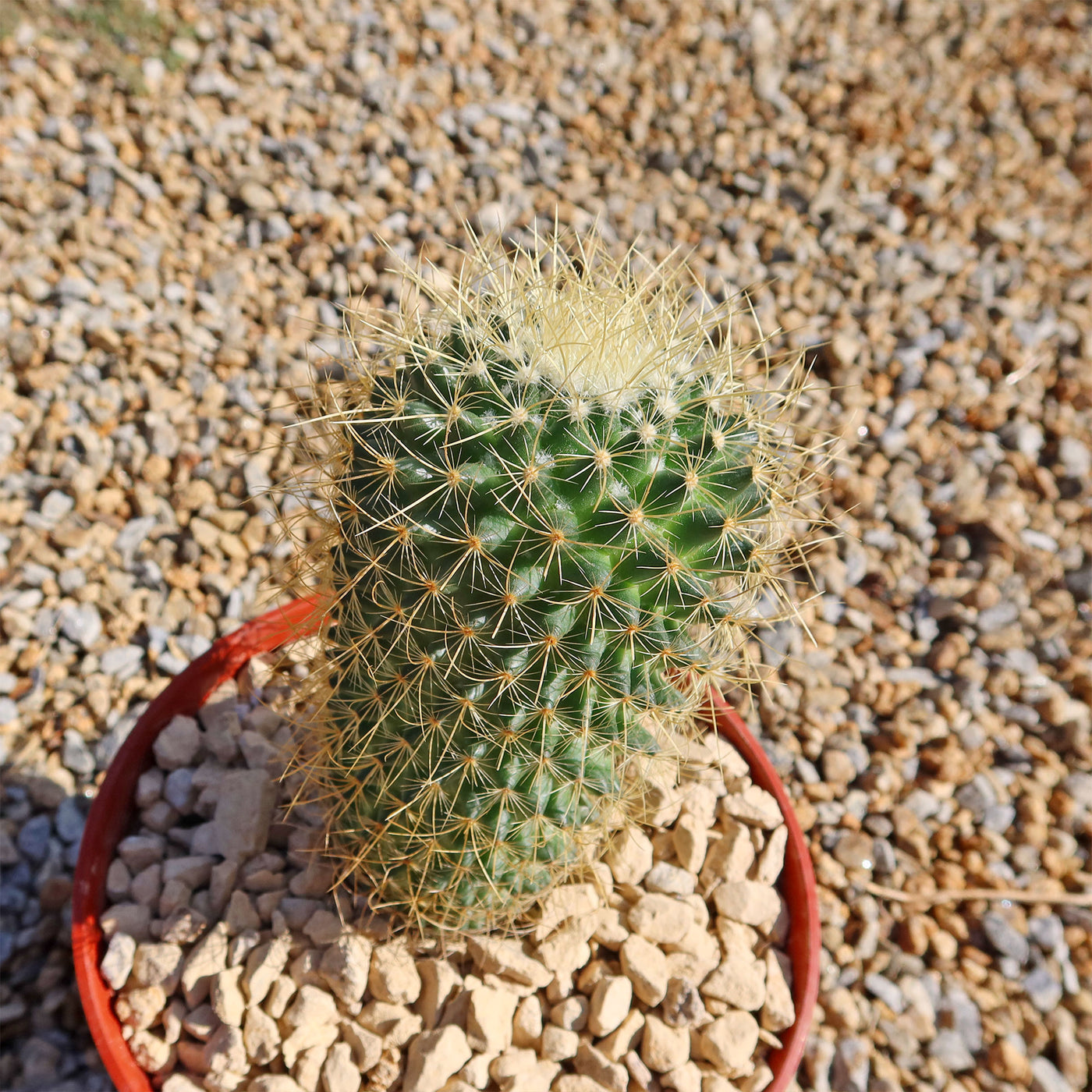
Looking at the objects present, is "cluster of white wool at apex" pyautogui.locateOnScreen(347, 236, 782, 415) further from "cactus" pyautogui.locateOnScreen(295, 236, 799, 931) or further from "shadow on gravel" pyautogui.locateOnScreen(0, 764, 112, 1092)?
"shadow on gravel" pyautogui.locateOnScreen(0, 764, 112, 1092)

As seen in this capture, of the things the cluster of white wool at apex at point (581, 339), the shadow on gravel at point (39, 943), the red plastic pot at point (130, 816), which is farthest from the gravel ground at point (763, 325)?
the cluster of white wool at apex at point (581, 339)

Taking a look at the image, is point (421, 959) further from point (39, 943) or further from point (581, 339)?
point (581, 339)

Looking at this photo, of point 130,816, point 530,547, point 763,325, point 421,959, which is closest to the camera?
point 530,547

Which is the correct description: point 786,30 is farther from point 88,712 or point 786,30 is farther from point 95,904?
point 95,904

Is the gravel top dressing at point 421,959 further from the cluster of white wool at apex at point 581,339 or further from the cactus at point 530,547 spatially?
the cluster of white wool at apex at point 581,339

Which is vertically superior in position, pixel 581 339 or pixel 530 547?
pixel 581 339

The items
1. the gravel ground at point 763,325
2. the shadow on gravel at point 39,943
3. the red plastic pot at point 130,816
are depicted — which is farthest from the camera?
the gravel ground at point 763,325

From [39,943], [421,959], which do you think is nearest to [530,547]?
[421,959]
